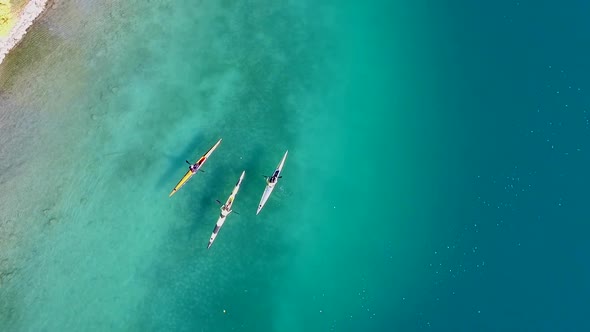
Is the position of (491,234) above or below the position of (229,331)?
above

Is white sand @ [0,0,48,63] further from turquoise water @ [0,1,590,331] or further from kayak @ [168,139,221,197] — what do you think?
kayak @ [168,139,221,197]

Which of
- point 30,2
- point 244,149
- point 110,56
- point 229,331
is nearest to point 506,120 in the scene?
point 244,149

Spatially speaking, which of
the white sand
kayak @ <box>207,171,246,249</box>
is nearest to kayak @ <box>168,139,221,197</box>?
kayak @ <box>207,171,246,249</box>

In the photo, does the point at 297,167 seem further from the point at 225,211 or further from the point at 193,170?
the point at 193,170

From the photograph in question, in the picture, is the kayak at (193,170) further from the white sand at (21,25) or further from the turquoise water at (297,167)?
the white sand at (21,25)

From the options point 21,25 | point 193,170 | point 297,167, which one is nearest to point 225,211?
point 193,170

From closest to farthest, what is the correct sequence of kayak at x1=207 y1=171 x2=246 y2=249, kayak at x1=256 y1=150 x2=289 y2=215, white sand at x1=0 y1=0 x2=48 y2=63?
white sand at x1=0 y1=0 x2=48 y2=63
kayak at x1=207 y1=171 x2=246 y2=249
kayak at x1=256 y1=150 x2=289 y2=215

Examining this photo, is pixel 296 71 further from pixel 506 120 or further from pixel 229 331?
pixel 229 331
